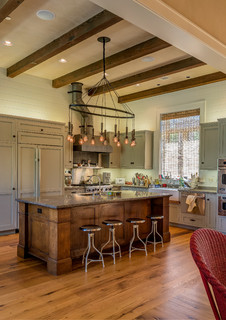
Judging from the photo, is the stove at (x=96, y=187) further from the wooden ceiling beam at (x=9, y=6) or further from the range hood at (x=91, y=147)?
the wooden ceiling beam at (x=9, y=6)

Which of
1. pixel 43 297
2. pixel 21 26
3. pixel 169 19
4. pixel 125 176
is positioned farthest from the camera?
pixel 125 176

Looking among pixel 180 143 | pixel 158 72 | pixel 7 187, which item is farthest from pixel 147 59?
pixel 7 187

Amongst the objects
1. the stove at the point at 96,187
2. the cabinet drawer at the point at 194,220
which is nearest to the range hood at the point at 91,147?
the stove at the point at 96,187

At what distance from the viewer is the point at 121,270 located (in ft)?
13.4

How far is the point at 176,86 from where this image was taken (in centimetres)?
748

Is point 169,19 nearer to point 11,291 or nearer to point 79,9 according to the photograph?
point 79,9

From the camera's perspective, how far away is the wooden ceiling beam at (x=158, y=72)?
5798mm

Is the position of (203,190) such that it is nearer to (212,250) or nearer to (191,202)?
(191,202)

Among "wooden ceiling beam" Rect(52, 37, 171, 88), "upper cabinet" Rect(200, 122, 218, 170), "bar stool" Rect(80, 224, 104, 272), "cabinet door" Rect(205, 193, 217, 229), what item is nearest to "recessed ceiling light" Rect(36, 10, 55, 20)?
"wooden ceiling beam" Rect(52, 37, 171, 88)

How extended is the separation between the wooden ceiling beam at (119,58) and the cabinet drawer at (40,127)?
113 centimetres

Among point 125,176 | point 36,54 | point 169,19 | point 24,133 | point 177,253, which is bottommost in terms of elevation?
point 177,253

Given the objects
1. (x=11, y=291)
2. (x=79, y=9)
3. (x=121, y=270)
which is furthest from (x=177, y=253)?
(x=79, y=9)

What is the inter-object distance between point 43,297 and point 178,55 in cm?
488

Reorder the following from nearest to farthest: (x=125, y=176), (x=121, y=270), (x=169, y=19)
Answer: (x=169, y=19) → (x=121, y=270) → (x=125, y=176)
